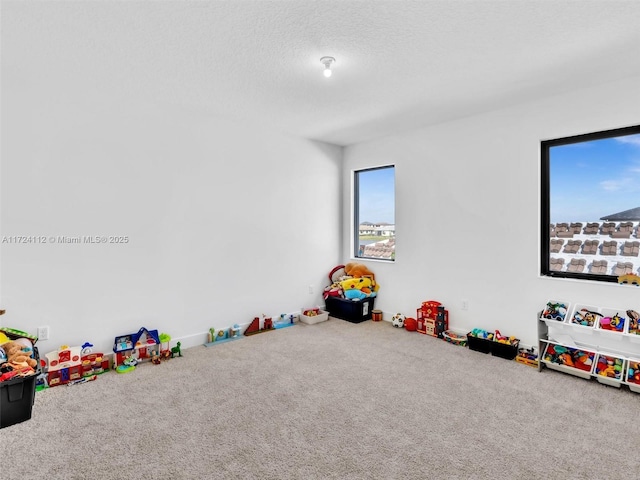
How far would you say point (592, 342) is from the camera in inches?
115

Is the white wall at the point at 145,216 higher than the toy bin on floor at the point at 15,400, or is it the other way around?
the white wall at the point at 145,216

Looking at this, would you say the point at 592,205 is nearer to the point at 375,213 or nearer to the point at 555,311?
the point at 555,311

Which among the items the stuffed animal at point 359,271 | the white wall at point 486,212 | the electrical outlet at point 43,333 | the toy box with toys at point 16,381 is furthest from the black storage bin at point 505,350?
the electrical outlet at point 43,333

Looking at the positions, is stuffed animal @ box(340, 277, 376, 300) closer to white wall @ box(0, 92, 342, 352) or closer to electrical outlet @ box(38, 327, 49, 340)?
white wall @ box(0, 92, 342, 352)

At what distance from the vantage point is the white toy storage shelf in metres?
2.59

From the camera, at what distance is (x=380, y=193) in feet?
15.9

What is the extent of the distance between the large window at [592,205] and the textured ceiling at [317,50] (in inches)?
21.9

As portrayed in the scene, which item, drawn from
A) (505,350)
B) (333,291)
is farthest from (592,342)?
(333,291)

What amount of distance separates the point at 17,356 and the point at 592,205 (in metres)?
4.70

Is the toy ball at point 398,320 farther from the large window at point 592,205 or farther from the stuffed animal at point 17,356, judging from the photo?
the stuffed animal at point 17,356

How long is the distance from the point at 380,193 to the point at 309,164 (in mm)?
1094

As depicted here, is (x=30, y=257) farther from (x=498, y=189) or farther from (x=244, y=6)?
(x=498, y=189)

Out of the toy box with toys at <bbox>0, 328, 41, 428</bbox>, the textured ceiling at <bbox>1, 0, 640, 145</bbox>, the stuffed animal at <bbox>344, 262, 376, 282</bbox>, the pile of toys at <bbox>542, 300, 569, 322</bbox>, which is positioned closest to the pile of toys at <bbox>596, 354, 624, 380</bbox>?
the pile of toys at <bbox>542, 300, 569, 322</bbox>

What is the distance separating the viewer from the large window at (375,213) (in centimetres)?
471
